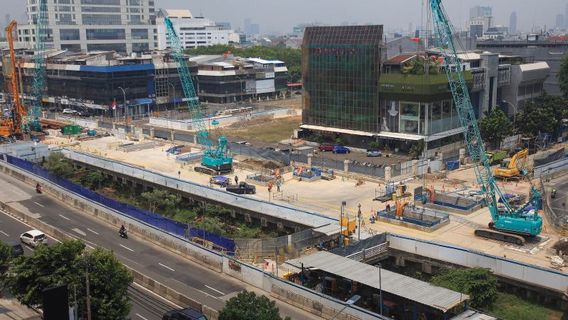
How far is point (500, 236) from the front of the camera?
50406 mm

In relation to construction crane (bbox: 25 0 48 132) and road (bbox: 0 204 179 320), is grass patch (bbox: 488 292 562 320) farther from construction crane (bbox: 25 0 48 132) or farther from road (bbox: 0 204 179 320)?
construction crane (bbox: 25 0 48 132)

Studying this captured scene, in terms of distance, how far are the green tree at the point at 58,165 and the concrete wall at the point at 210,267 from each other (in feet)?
48.3

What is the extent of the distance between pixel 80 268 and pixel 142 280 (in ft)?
31.4

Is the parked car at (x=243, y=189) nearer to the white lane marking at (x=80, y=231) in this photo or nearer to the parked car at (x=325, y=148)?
the white lane marking at (x=80, y=231)

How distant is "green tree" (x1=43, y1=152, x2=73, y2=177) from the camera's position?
7862 centimetres

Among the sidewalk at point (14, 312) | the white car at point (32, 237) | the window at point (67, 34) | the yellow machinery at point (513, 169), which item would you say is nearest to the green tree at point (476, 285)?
the sidewalk at point (14, 312)

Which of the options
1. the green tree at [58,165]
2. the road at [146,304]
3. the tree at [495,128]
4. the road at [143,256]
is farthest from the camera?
the tree at [495,128]

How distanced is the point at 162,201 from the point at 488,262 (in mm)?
38215

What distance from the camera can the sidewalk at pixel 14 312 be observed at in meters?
36.9

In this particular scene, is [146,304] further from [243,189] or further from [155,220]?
[243,189]

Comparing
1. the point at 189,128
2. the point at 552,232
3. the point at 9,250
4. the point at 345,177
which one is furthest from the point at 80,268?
the point at 189,128

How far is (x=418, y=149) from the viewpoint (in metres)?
84.3

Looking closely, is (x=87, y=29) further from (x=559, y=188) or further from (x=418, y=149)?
(x=559, y=188)

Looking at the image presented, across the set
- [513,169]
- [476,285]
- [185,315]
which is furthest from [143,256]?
[513,169]
